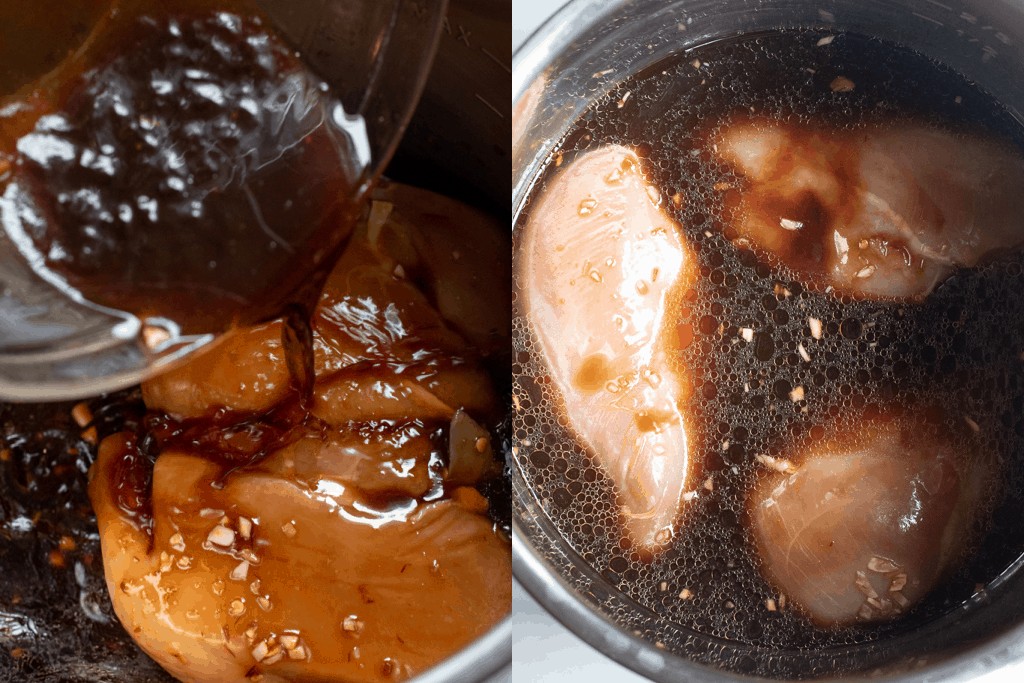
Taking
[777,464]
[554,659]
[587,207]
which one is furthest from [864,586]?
[587,207]

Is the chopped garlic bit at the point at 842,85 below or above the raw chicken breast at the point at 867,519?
above

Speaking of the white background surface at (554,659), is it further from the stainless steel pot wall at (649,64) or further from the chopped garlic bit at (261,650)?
the chopped garlic bit at (261,650)

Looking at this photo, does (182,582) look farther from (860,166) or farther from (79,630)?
(860,166)

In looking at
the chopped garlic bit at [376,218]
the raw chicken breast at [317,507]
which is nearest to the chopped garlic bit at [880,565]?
the raw chicken breast at [317,507]

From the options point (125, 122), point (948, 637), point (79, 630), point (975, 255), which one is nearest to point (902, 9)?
point (975, 255)

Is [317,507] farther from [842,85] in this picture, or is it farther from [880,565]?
[842,85]

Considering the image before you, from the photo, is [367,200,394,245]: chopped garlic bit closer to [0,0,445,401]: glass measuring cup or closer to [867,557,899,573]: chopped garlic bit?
[0,0,445,401]: glass measuring cup
